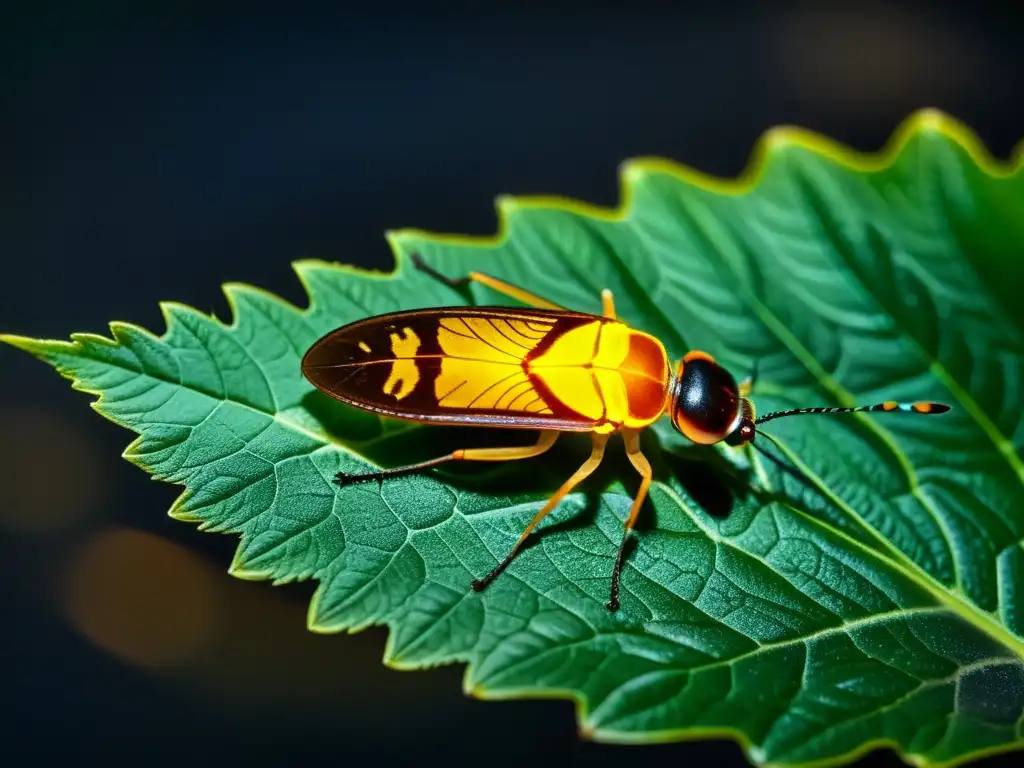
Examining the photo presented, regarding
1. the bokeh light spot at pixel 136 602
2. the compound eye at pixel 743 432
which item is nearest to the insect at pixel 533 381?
the compound eye at pixel 743 432

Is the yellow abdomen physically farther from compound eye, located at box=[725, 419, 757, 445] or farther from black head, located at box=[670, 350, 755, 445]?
compound eye, located at box=[725, 419, 757, 445]

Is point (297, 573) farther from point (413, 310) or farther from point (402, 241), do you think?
point (402, 241)

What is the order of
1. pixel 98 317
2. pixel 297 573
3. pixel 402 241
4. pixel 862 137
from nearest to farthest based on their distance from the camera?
pixel 297 573
pixel 402 241
pixel 98 317
pixel 862 137

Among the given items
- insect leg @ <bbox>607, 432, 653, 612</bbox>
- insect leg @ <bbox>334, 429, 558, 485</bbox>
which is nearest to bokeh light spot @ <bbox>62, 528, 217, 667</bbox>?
insect leg @ <bbox>334, 429, 558, 485</bbox>

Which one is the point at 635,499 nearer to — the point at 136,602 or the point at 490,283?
the point at 490,283

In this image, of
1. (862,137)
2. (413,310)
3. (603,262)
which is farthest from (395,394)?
(862,137)

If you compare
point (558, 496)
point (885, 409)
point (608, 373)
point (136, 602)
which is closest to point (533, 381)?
point (608, 373)

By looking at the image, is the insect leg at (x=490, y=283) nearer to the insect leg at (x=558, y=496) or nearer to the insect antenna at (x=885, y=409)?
the insect leg at (x=558, y=496)
